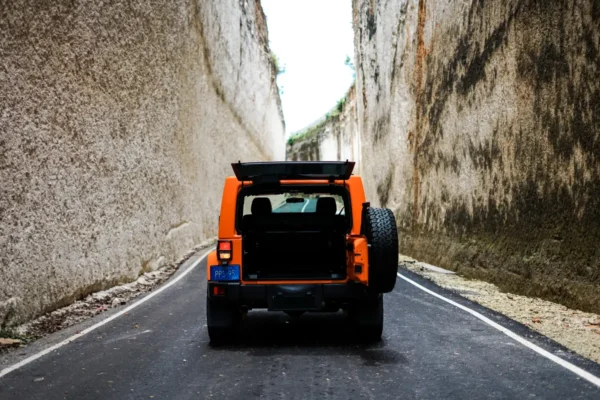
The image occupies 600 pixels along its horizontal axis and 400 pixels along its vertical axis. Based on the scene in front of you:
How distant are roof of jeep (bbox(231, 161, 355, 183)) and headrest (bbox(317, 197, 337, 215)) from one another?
1.63ft

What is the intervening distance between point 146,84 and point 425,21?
33.5 feet

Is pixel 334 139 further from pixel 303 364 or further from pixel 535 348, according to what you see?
pixel 303 364

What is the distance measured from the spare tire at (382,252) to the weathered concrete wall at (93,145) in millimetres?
4737

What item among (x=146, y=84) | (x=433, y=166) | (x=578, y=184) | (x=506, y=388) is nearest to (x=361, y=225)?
(x=506, y=388)

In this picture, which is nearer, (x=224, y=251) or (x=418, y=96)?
(x=224, y=251)

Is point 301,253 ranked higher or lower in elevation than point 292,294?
higher

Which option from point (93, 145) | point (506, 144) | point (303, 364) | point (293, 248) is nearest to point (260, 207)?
point (293, 248)

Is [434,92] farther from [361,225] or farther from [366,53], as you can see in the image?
[366,53]

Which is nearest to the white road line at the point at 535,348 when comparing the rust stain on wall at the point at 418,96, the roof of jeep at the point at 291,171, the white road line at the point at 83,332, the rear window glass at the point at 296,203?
the rear window glass at the point at 296,203

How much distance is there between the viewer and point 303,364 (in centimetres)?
580

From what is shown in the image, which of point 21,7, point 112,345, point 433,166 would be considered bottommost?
point 112,345

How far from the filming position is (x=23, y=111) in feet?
26.2

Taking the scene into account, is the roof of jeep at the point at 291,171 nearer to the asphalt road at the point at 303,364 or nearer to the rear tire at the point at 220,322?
the rear tire at the point at 220,322

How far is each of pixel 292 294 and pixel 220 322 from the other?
0.95 metres
